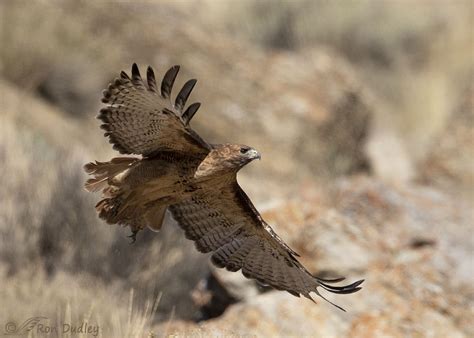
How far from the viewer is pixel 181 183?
534 cm

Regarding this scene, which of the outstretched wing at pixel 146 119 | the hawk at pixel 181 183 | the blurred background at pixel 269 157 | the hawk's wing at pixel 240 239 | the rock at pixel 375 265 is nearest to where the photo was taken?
the outstretched wing at pixel 146 119

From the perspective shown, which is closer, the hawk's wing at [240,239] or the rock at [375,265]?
the hawk's wing at [240,239]

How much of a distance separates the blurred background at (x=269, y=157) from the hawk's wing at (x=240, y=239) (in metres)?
0.46

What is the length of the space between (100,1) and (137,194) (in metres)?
11.7

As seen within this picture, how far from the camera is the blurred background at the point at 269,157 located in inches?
264

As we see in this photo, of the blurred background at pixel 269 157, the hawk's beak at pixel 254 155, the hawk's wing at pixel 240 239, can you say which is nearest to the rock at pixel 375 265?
the blurred background at pixel 269 157

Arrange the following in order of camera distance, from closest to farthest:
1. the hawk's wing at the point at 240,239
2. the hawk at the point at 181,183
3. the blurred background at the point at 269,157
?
the hawk at the point at 181,183 → the hawk's wing at the point at 240,239 → the blurred background at the point at 269,157

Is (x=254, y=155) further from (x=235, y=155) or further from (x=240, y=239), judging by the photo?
(x=240, y=239)

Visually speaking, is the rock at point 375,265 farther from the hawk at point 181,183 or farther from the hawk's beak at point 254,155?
the hawk's beak at point 254,155

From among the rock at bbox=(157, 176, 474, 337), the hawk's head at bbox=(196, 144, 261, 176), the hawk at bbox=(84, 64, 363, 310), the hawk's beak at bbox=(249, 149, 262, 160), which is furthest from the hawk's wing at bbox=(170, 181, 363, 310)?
the hawk's beak at bbox=(249, 149, 262, 160)

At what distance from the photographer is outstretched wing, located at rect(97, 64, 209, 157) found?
4816 millimetres

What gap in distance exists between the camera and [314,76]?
18.0 meters

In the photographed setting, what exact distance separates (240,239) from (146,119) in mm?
1321

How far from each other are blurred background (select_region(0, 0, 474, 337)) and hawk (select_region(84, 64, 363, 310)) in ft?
1.76
